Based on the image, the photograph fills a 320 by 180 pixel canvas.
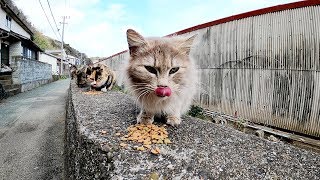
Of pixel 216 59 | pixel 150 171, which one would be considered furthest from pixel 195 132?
pixel 216 59

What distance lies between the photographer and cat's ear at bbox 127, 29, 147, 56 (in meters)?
2.34

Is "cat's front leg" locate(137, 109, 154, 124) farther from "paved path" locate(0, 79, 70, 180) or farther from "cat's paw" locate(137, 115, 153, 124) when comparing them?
"paved path" locate(0, 79, 70, 180)

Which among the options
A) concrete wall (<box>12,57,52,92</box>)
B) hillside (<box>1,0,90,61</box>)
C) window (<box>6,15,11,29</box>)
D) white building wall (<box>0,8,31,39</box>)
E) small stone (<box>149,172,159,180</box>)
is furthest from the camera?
hillside (<box>1,0,90,61</box>)

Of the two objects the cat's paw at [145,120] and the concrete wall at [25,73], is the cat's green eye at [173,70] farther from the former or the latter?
the concrete wall at [25,73]

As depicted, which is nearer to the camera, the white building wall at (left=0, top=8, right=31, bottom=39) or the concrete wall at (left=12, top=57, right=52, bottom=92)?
the concrete wall at (left=12, top=57, right=52, bottom=92)

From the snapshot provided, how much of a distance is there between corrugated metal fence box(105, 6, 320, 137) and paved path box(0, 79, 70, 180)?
2.61 m

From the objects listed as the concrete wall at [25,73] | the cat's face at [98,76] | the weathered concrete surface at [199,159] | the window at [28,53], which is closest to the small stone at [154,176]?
the weathered concrete surface at [199,159]

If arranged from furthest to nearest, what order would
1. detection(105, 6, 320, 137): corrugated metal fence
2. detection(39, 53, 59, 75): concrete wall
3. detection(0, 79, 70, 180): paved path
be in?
detection(39, 53, 59, 75): concrete wall
detection(0, 79, 70, 180): paved path
detection(105, 6, 320, 137): corrugated metal fence

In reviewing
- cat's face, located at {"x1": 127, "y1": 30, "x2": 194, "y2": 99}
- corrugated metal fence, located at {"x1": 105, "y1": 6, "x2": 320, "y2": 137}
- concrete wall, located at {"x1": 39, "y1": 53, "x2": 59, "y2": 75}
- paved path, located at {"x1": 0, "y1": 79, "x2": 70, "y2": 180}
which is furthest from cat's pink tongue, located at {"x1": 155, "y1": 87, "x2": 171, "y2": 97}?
concrete wall, located at {"x1": 39, "y1": 53, "x2": 59, "y2": 75}

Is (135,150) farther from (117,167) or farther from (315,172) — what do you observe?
(315,172)

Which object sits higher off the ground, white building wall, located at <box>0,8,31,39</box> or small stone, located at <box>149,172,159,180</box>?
white building wall, located at <box>0,8,31,39</box>

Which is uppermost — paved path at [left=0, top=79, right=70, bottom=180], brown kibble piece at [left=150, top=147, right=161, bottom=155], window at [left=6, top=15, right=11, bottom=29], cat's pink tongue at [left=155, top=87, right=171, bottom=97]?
window at [left=6, top=15, right=11, bottom=29]

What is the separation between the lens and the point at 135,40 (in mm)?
2359

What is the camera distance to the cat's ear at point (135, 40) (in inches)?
92.2
